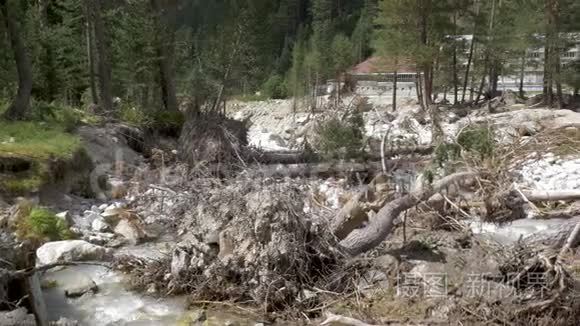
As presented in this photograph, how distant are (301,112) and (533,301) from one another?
39659 millimetres

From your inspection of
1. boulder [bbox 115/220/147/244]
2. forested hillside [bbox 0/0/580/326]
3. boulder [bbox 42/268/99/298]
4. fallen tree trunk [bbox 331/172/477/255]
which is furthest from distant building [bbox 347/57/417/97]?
boulder [bbox 42/268/99/298]

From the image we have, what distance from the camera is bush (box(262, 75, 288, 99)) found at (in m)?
56.6

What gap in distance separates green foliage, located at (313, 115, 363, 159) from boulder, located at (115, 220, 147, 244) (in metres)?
5.99

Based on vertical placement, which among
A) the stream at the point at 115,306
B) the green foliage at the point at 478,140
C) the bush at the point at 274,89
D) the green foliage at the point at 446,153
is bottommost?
the bush at the point at 274,89

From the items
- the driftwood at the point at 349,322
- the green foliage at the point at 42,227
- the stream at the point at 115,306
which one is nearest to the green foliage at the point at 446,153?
the driftwood at the point at 349,322

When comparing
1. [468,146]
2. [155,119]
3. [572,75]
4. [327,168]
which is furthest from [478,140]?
[572,75]

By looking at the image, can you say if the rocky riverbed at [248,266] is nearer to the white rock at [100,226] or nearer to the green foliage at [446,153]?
the white rock at [100,226]

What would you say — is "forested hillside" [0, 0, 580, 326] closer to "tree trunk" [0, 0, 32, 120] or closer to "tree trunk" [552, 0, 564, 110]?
"tree trunk" [0, 0, 32, 120]

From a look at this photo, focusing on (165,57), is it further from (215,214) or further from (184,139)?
(215,214)

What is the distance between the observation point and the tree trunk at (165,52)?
72.5 ft

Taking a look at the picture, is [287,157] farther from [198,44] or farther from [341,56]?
[341,56]

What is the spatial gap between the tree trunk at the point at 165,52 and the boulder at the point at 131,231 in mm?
11995

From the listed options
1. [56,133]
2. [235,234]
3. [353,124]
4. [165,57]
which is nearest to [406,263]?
[235,234]

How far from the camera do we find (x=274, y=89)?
186ft
